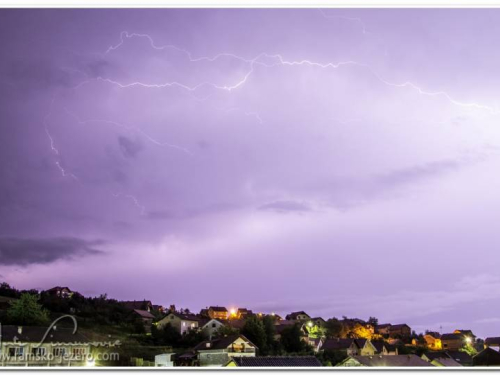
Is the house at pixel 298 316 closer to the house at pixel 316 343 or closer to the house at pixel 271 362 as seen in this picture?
the house at pixel 316 343

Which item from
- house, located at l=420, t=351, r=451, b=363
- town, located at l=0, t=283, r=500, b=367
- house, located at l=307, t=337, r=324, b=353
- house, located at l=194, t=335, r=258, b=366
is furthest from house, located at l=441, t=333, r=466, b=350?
house, located at l=194, t=335, r=258, b=366

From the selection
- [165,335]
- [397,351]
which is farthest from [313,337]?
[165,335]

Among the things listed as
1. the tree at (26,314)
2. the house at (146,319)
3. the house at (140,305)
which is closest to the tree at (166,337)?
the house at (146,319)

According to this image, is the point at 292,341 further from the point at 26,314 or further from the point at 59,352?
the point at 59,352
